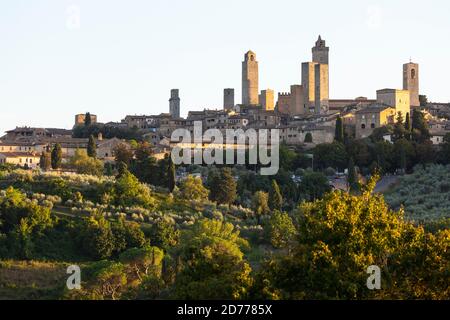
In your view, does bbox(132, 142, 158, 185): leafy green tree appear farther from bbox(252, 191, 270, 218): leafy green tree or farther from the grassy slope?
the grassy slope

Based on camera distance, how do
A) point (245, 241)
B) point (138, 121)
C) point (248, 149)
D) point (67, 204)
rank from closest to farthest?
point (245, 241), point (67, 204), point (248, 149), point (138, 121)

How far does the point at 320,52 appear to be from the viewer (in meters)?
93.7

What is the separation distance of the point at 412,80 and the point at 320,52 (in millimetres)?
9439

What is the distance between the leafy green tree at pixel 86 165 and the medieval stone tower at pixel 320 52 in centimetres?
3707

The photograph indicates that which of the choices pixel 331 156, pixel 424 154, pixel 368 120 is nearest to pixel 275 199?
pixel 331 156

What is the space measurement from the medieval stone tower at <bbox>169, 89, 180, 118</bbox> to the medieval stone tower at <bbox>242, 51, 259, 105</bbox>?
6908mm

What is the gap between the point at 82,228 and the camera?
136 ft

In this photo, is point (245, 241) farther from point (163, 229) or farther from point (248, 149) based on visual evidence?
point (248, 149)

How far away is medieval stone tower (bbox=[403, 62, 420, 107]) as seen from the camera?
88.4m

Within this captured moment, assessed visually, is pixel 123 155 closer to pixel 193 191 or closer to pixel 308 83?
pixel 193 191

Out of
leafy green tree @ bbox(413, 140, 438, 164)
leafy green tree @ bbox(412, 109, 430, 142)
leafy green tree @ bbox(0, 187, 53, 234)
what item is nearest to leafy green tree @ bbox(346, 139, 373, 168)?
leafy green tree @ bbox(413, 140, 438, 164)
